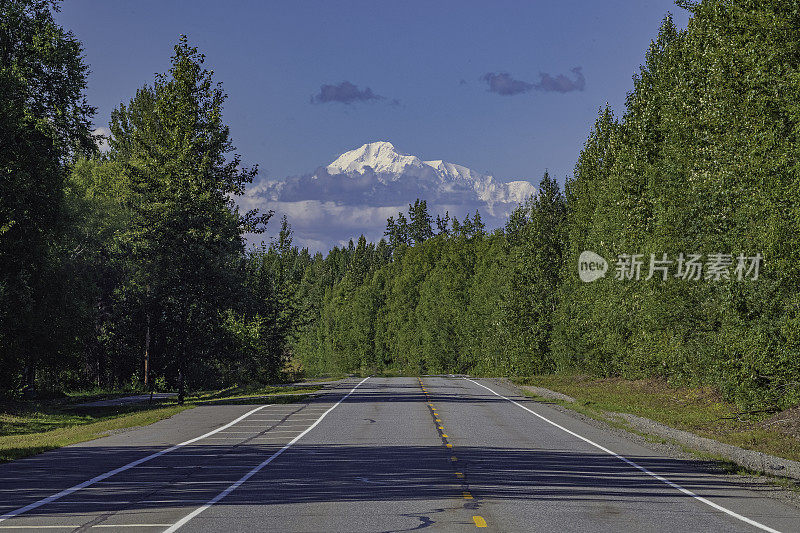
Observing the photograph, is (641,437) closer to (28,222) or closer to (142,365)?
(28,222)

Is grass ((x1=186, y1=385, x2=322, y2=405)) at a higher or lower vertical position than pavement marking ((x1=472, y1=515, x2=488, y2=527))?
lower

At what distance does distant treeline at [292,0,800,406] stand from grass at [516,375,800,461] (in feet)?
3.81

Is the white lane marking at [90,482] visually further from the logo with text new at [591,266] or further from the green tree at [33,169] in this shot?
the logo with text new at [591,266]

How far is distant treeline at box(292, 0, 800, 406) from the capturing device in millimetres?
23625

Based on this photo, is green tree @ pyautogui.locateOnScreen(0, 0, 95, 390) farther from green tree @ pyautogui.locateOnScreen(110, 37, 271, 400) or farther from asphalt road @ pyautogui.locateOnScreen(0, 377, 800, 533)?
asphalt road @ pyautogui.locateOnScreen(0, 377, 800, 533)

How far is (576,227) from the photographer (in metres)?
70.4

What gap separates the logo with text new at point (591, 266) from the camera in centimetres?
5535

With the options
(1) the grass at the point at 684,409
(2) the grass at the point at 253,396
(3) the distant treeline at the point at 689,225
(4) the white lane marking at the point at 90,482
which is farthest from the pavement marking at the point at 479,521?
(2) the grass at the point at 253,396

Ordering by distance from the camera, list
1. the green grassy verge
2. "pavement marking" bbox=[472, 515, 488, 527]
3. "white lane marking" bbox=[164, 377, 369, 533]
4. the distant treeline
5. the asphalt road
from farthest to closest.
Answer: the distant treeline < the green grassy verge < the asphalt road < "pavement marking" bbox=[472, 515, 488, 527] < "white lane marking" bbox=[164, 377, 369, 533]

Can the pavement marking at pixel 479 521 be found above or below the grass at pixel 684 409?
above

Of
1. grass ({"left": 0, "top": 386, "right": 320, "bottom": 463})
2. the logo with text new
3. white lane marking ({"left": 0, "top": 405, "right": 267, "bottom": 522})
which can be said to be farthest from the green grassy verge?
the logo with text new
